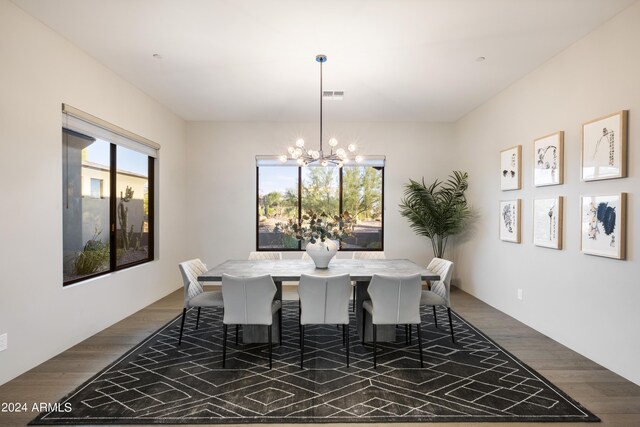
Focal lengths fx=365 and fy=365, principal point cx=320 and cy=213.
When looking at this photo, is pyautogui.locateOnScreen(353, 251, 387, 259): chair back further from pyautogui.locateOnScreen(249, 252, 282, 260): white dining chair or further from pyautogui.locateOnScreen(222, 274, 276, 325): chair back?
pyautogui.locateOnScreen(222, 274, 276, 325): chair back

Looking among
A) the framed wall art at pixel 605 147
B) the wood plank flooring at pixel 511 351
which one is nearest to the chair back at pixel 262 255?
the wood plank flooring at pixel 511 351

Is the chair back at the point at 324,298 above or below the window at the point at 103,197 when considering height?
below

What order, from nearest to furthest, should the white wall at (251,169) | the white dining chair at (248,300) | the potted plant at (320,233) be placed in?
the white dining chair at (248,300) < the potted plant at (320,233) < the white wall at (251,169)

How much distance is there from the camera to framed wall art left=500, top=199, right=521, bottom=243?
440cm

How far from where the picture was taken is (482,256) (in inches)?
210

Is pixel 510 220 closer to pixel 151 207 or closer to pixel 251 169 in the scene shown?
pixel 251 169

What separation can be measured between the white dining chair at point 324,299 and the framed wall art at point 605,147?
2.31 metres

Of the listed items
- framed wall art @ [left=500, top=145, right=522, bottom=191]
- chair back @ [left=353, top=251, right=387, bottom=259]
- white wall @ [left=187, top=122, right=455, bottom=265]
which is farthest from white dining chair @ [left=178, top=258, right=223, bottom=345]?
framed wall art @ [left=500, top=145, right=522, bottom=191]

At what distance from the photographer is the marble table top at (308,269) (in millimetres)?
3262

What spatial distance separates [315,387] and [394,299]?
92 cm

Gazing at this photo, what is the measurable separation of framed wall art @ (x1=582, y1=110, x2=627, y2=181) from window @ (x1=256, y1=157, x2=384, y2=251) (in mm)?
3498

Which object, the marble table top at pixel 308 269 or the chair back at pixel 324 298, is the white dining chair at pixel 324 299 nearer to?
the chair back at pixel 324 298

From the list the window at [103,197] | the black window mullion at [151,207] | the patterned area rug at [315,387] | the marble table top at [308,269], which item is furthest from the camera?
the black window mullion at [151,207]

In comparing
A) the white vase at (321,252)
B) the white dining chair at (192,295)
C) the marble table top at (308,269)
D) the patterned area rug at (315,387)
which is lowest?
the patterned area rug at (315,387)
